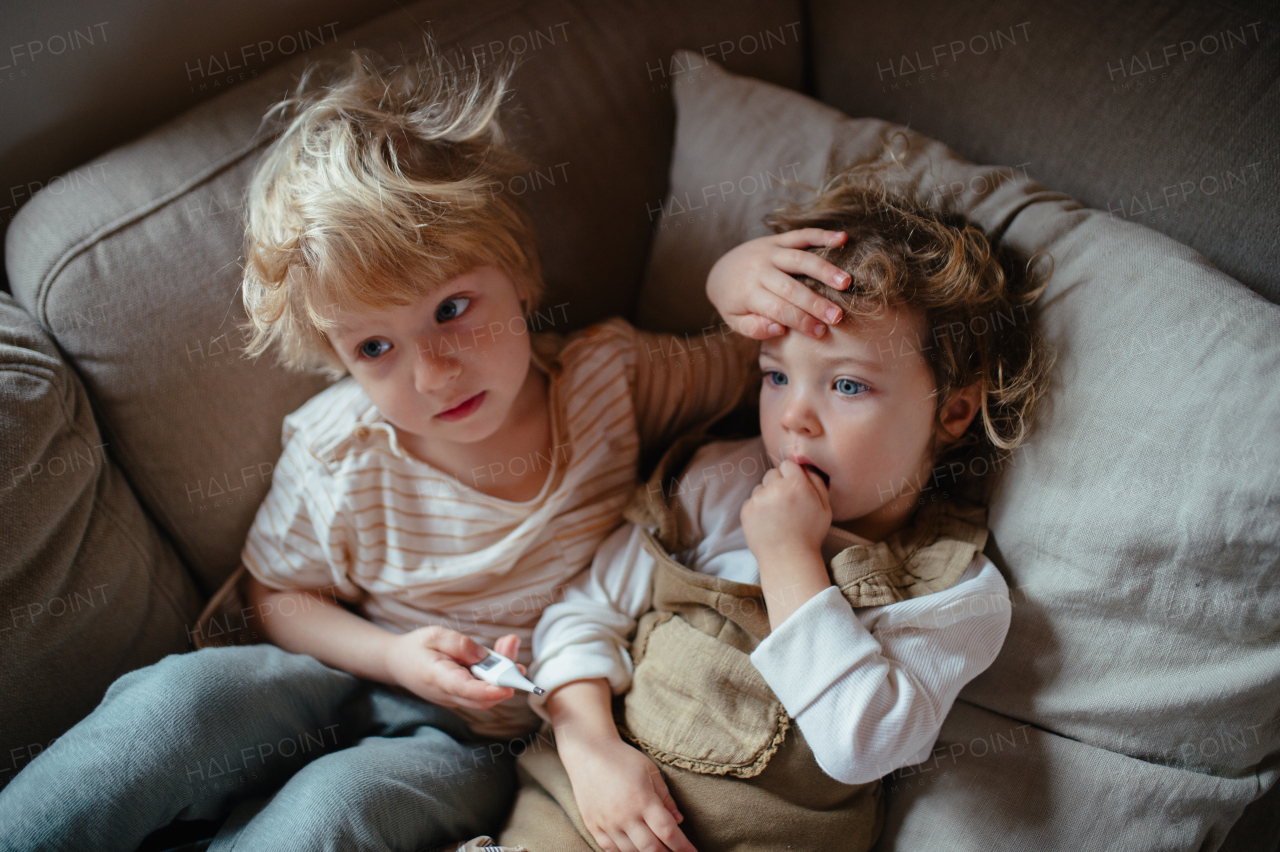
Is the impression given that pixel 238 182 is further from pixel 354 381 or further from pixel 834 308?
pixel 834 308

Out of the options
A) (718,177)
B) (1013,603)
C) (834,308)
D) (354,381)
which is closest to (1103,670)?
(1013,603)

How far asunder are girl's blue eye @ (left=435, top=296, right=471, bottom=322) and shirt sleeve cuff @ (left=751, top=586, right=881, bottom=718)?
52cm

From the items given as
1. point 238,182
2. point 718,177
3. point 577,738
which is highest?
point 238,182

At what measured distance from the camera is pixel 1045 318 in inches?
36.3

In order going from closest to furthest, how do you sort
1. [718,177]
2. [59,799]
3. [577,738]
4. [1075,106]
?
1. [59,799]
2. [577,738]
3. [1075,106]
4. [718,177]

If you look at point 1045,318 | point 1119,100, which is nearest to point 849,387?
point 1045,318

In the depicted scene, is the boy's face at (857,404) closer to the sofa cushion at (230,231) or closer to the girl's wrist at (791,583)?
the girl's wrist at (791,583)

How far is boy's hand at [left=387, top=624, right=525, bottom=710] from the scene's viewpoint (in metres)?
0.89

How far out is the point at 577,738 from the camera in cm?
92

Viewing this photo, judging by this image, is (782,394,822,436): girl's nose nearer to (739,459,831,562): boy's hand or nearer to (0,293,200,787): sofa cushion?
(739,459,831,562): boy's hand

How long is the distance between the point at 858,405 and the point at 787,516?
0.15 meters

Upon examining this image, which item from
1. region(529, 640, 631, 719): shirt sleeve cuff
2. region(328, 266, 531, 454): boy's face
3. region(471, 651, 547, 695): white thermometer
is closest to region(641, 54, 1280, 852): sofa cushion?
region(529, 640, 631, 719): shirt sleeve cuff

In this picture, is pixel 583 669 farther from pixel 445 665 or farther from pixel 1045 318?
pixel 1045 318

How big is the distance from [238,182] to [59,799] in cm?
73
